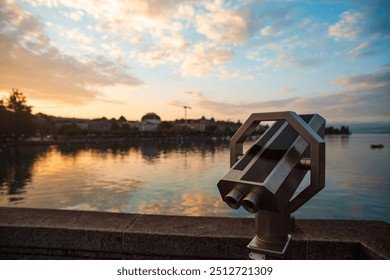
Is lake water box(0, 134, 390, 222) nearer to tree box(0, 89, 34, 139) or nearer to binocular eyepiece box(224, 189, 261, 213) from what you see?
binocular eyepiece box(224, 189, 261, 213)

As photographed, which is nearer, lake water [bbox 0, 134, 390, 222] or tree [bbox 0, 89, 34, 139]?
lake water [bbox 0, 134, 390, 222]

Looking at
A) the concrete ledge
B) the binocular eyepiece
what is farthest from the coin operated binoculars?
the concrete ledge

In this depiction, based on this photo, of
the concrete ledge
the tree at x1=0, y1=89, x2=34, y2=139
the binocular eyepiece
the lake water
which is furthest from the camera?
the tree at x1=0, y1=89, x2=34, y2=139

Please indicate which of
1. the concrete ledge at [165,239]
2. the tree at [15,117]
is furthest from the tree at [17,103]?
the concrete ledge at [165,239]

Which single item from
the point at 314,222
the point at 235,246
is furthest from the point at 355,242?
the point at 235,246

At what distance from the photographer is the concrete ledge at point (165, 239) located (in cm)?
222

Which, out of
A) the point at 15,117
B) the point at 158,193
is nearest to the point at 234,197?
the point at 158,193

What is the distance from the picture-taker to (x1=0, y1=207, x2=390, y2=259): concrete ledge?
2.22 m

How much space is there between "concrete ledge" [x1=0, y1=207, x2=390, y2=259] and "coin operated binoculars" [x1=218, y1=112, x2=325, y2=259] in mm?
884

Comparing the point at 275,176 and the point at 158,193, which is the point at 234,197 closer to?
the point at 275,176

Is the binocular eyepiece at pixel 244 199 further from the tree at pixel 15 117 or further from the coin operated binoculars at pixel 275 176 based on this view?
the tree at pixel 15 117

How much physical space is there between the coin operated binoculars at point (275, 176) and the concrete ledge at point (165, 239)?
0.88 meters

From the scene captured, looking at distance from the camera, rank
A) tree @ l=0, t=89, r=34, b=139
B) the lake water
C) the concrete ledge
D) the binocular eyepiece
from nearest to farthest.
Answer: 1. the binocular eyepiece
2. the concrete ledge
3. the lake water
4. tree @ l=0, t=89, r=34, b=139
